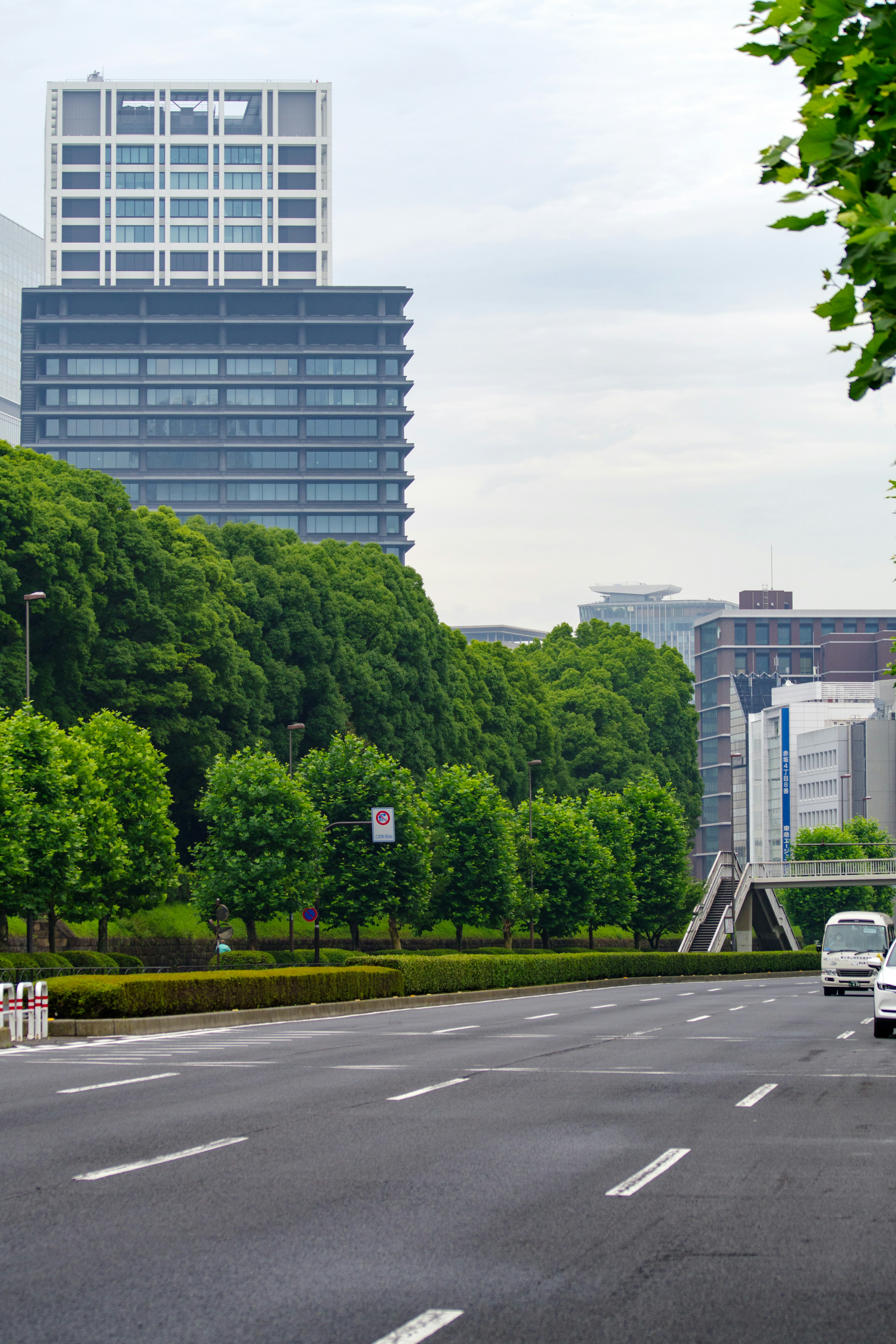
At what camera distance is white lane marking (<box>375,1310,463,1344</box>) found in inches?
243

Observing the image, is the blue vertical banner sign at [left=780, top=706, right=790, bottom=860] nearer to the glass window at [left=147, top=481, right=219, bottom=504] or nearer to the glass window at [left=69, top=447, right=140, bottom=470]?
the glass window at [left=147, top=481, right=219, bottom=504]

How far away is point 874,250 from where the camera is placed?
6.66m

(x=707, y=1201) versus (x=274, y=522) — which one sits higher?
(x=274, y=522)

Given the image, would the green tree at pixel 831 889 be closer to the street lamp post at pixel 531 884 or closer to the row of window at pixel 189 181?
the street lamp post at pixel 531 884

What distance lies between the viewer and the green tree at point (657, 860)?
91188 millimetres

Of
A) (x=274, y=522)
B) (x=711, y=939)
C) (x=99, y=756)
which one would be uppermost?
(x=274, y=522)

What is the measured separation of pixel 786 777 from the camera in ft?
556

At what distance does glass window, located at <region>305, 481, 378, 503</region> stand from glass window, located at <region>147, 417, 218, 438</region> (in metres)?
11.3

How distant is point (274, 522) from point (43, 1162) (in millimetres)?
154430

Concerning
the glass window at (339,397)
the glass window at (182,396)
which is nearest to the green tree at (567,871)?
the glass window at (339,397)

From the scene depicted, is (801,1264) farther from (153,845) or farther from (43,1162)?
(153,845)

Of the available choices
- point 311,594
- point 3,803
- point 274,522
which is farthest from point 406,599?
point 274,522

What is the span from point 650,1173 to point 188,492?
159 m

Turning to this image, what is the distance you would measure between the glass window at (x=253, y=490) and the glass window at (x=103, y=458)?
9459 mm
